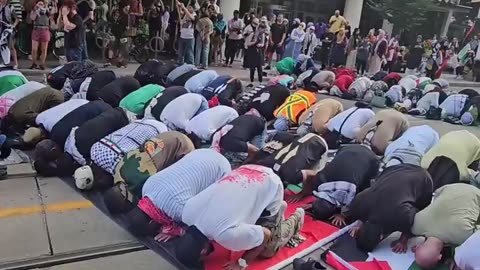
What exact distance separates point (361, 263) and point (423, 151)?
82.5 inches

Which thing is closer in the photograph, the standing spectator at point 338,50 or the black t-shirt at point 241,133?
the black t-shirt at point 241,133

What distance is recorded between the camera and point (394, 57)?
18484 millimetres

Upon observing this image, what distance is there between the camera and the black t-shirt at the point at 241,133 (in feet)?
17.3

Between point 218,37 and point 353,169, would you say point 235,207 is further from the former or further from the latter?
point 218,37

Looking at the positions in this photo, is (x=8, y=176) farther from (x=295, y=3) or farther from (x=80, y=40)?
(x=295, y=3)

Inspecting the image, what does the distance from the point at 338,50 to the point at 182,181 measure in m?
13.0

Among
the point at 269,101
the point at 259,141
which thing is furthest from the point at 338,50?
the point at 259,141

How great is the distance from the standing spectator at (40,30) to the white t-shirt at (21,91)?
4230mm

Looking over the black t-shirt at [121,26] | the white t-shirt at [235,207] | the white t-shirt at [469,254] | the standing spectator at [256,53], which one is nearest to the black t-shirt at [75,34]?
the black t-shirt at [121,26]

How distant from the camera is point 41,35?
10172mm

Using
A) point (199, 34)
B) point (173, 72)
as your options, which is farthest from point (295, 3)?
point (173, 72)

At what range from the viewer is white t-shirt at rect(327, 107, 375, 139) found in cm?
654

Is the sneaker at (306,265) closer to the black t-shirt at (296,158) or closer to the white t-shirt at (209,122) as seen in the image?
the black t-shirt at (296,158)

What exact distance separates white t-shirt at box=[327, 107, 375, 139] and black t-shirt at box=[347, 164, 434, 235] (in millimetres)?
2423
